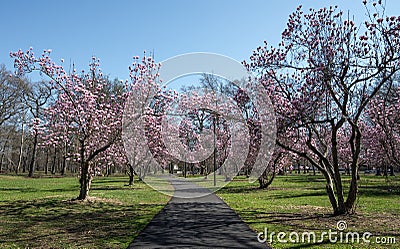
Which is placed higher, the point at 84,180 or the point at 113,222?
the point at 84,180

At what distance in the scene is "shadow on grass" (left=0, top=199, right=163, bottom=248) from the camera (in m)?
6.66

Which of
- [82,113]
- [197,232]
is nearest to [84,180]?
[82,113]

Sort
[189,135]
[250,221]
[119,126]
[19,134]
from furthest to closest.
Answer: [19,134], [189,135], [119,126], [250,221]

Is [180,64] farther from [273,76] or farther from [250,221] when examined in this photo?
[250,221]

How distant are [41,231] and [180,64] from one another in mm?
6456

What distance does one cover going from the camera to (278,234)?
7.16 meters

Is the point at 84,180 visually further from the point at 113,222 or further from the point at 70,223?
the point at 113,222

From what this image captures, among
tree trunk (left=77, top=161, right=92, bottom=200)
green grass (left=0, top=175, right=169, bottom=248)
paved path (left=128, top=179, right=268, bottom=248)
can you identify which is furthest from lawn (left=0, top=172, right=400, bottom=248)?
tree trunk (left=77, top=161, right=92, bottom=200)

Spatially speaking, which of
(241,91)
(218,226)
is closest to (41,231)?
(218,226)

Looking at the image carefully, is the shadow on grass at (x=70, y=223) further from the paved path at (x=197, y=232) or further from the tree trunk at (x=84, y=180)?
the tree trunk at (x=84, y=180)

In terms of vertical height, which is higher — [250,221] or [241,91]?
[241,91]

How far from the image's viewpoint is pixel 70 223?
866cm

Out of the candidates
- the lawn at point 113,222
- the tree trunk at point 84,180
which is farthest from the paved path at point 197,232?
Answer: the tree trunk at point 84,180

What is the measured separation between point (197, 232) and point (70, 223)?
11.7ft
